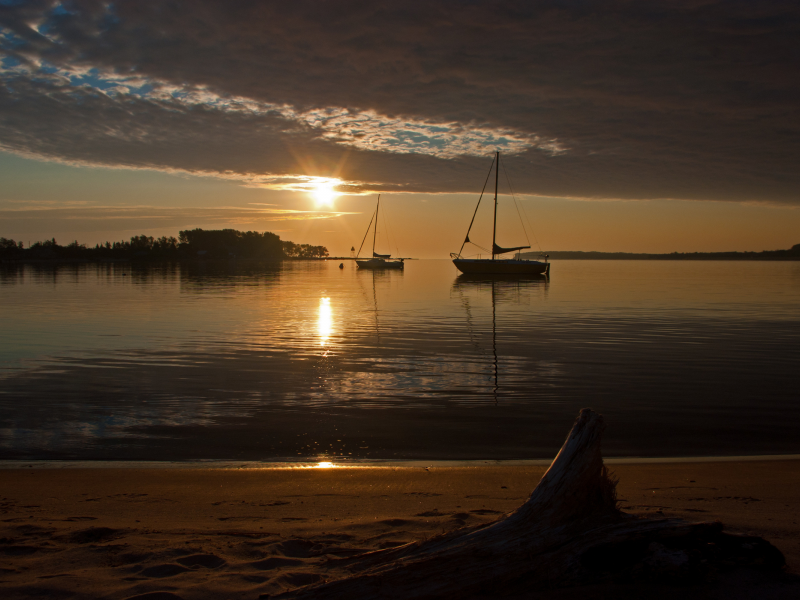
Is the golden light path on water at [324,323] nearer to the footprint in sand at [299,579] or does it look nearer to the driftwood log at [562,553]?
the footprint in sand at [299,579]

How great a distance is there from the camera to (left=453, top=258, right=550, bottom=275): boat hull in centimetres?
7738

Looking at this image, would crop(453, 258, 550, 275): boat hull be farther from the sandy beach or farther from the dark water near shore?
the sandy beach

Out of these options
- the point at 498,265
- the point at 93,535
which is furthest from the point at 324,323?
the point at 498,265

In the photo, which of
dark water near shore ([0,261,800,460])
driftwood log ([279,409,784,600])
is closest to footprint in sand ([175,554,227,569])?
driftwood log ([279,409,784,600])

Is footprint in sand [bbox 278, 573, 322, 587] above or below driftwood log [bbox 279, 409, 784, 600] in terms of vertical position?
below

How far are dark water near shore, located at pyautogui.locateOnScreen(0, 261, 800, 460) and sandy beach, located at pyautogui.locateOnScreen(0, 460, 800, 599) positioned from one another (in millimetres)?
1252

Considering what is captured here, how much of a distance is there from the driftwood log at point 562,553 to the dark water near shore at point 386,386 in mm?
4355

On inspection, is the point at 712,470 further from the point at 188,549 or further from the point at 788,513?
the point at 188,549

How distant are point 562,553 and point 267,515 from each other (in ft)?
10.7

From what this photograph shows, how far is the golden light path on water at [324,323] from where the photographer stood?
2161cm

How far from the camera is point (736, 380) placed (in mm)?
14055

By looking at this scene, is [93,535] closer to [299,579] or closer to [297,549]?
[297,549]

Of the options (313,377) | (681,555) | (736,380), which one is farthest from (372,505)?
(736,380)

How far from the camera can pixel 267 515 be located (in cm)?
596
